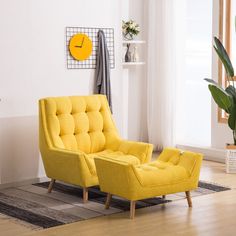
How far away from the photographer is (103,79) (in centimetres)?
681

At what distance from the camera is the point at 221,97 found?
6.79 meters

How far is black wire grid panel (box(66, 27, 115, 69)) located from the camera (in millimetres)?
6613

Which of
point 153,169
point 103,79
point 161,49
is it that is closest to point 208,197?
point 153,169

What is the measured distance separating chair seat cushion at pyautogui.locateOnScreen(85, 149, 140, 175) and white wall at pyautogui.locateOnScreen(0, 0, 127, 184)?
795 millimetres

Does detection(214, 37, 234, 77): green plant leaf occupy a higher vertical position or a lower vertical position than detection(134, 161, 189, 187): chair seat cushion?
higher

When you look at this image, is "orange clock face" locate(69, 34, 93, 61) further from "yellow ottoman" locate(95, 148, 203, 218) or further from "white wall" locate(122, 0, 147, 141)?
"yellow ottoman" locate(95, 148, 203, 218)

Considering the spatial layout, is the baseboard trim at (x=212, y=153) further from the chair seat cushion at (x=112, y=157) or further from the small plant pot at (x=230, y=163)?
the chair seat cushion at (x=112, y=157)

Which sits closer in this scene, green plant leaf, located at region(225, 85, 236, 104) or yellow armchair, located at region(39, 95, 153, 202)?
yellow armchair, located at region(39, 95, 153, 202)

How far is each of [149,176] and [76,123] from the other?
1.24 m

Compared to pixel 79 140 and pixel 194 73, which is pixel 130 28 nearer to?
pixel 194 73

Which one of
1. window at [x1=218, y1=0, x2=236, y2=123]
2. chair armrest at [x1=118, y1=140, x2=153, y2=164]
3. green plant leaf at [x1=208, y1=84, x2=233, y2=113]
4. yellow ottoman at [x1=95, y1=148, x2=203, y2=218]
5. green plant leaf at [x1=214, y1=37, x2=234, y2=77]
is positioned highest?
window at [x1=218, y1=0, x2=236, y2=123]

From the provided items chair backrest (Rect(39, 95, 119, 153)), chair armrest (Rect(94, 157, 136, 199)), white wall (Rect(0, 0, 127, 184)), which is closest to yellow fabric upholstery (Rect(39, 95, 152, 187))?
chair backrest (Rect(39, 95, 119, 153))

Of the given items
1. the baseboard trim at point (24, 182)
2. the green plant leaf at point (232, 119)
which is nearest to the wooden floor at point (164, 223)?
the baseboard trim at point (24, 182)

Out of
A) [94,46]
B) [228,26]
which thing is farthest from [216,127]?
[94,46]
